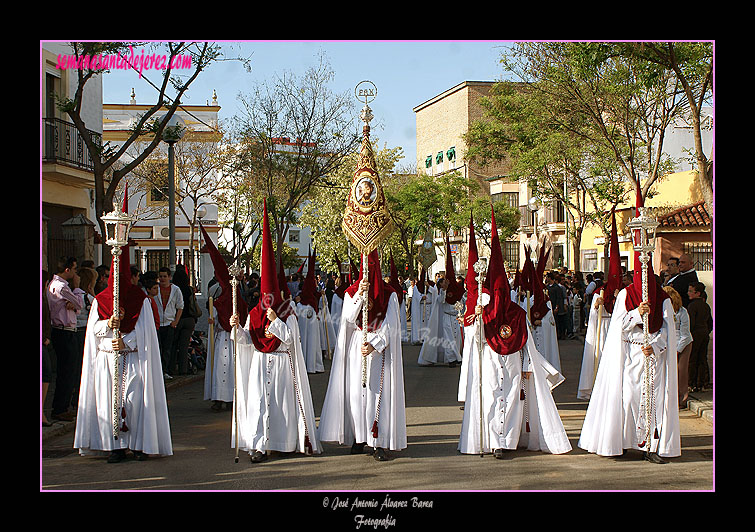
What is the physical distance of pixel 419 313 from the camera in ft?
80.2

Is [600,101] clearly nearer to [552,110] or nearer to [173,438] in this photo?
[552,110]

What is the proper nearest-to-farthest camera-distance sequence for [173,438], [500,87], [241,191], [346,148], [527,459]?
[527,459]
[173,438]
[346,148]
[500,87]
[241,191]

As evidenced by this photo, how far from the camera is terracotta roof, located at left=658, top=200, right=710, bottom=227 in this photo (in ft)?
100

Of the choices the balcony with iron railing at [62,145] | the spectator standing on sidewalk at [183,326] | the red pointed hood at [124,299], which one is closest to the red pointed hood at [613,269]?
the red pointed hood at [124,299]

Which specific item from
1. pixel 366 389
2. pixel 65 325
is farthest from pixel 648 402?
pixel 65 325

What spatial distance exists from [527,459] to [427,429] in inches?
A: 81.6

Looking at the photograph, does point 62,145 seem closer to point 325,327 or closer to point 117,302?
point 325,327

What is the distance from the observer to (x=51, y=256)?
66.9 feet

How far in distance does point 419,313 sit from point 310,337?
289 inches

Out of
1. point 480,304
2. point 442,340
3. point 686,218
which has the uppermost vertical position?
point 686,218

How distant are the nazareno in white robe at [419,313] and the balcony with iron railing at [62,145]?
30.7 ft

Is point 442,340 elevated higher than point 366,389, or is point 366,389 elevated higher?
point 366,389

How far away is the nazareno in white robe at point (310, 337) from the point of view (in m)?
17.4

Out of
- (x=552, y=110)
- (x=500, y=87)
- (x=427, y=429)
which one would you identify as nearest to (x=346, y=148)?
(x=500, y=87)
